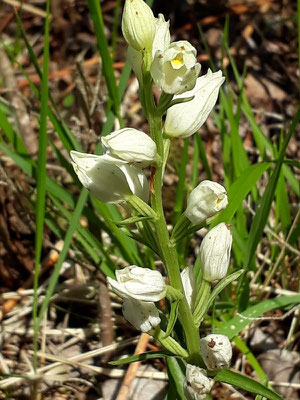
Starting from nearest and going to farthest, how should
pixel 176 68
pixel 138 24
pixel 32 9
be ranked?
pixel 176 68
pixel 138 24
pixel 32 9

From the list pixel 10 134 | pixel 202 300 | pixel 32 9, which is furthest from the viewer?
pixel 32 9

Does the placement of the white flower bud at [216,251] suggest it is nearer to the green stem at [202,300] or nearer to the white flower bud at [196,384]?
the green stem at [202,300]

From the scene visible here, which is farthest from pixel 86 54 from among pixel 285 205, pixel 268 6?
pixel 285 205

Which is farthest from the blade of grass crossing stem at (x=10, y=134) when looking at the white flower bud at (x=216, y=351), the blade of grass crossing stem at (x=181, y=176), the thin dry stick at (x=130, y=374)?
the white flower bud at (x=216, y=351)

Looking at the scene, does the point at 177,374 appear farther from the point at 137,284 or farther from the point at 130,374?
the point at 130,374

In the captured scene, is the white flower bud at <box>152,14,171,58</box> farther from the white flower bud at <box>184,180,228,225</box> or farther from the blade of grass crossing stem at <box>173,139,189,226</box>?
the blade of grass crossing stem at <box>173,139,189,226</box>

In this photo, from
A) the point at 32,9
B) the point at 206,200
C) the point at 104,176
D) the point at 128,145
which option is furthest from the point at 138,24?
the point at 32,9

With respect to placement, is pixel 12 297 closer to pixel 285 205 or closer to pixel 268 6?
pixel 285 205
